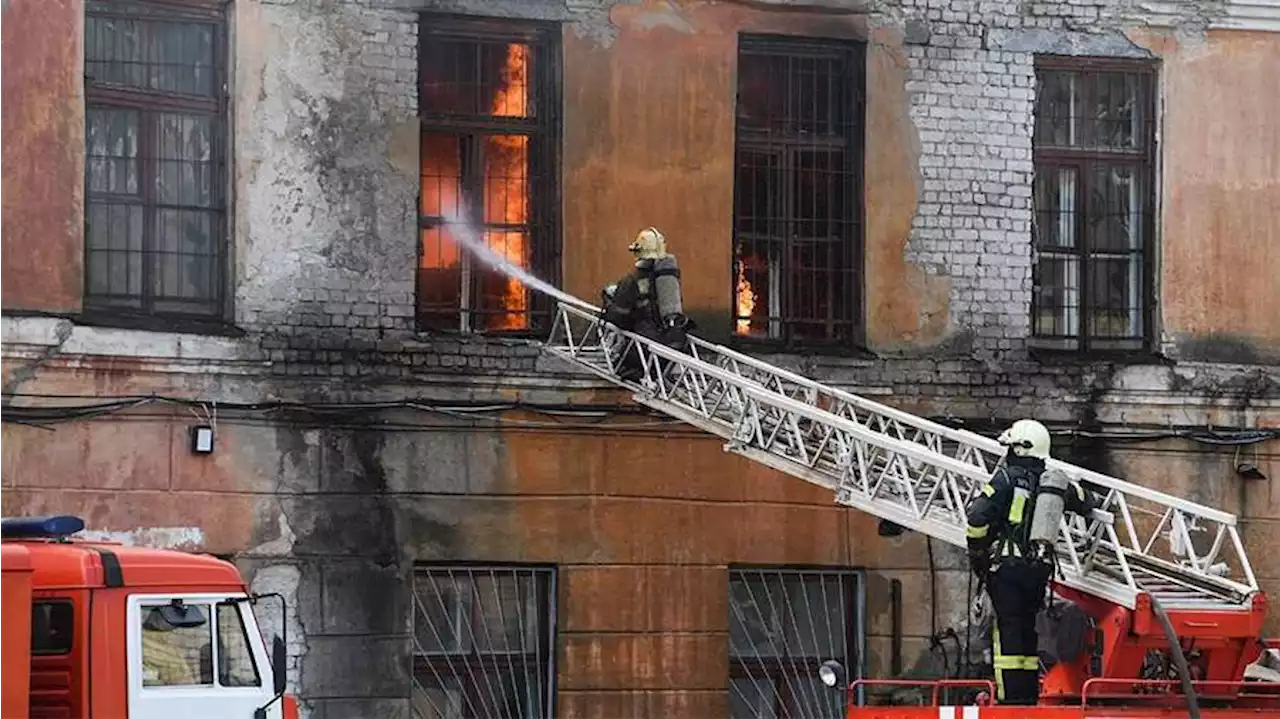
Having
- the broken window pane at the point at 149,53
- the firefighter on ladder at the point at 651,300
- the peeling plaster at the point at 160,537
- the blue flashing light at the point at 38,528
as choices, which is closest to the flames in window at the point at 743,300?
the firefighter on ladder at the point at 651,300

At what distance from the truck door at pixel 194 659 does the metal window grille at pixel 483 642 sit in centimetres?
468

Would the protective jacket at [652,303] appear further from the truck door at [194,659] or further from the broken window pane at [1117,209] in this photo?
the broken window pane at [1117,209]

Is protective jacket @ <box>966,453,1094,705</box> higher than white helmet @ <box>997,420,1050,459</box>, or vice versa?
white helmet @ <box>997,420,1050,459</box>

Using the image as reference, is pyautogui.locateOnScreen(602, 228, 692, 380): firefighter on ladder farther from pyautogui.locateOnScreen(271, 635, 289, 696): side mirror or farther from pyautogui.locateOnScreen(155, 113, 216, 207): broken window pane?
pyautogui.locateOnScreen(271, 635, 289, 696): side mirror

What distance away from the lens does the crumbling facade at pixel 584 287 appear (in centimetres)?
1595

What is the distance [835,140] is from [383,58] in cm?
355

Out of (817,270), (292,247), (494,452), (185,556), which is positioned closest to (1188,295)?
(817,270)

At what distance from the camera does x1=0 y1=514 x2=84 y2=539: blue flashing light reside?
11648mm

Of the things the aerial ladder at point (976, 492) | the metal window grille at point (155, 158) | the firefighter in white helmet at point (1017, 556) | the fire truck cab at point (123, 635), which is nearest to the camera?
the fire truck cab at point (123, 635)

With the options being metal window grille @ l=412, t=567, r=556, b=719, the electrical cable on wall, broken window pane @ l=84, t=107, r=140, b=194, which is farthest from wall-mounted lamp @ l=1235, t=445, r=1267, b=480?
broken window pane @ l=84, t=107, r=140, b=194

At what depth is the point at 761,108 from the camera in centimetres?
1778

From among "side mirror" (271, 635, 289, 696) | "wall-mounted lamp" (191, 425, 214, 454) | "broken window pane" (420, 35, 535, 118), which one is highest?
"broken window pane" (420, 35, 535, 118)

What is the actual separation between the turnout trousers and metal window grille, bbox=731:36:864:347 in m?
5.46

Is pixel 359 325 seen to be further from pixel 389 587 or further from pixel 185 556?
pixel 185 556
